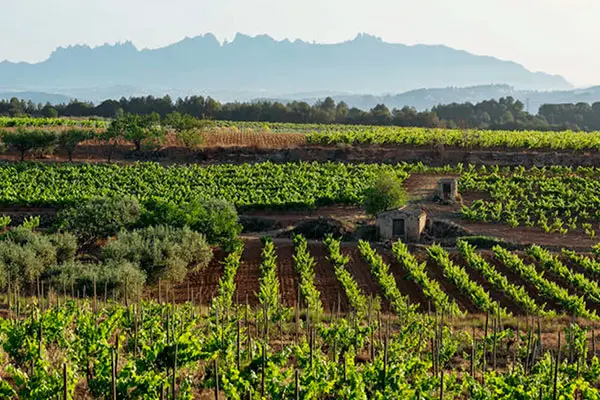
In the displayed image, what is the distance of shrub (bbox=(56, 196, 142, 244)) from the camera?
29.4 m

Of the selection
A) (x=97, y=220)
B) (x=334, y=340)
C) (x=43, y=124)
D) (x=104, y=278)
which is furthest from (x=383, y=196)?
(x=43, y=124)

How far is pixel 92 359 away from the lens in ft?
42.3

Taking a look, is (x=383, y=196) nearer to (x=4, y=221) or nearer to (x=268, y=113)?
(x=4, y=221)

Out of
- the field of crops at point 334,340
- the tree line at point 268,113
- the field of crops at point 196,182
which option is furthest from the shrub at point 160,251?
the tree line at point 268,113

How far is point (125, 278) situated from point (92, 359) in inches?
368

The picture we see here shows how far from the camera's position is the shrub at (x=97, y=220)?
29.4 metres

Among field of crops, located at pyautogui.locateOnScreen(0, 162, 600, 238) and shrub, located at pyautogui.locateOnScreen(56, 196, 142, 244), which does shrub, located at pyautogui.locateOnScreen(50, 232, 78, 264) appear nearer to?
shrub, located at pyautogui.locateOnScreen(56, 196, 142, 244)

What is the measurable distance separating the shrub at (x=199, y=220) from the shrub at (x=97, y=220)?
900 millimetres

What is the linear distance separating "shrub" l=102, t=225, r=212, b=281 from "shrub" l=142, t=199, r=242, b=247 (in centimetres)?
178

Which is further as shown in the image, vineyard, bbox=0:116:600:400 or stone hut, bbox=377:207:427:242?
stone hut, bbox=377:207:427:242

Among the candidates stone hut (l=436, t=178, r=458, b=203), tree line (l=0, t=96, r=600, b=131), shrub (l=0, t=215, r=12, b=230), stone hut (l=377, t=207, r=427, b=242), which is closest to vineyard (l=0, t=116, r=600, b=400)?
stone hut (l=436, t=178, r=458, b=203)

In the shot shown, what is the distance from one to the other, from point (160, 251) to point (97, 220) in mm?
5872

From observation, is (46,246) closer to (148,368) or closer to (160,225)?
(160,225)

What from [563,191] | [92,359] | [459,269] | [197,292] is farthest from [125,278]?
[563,191]
